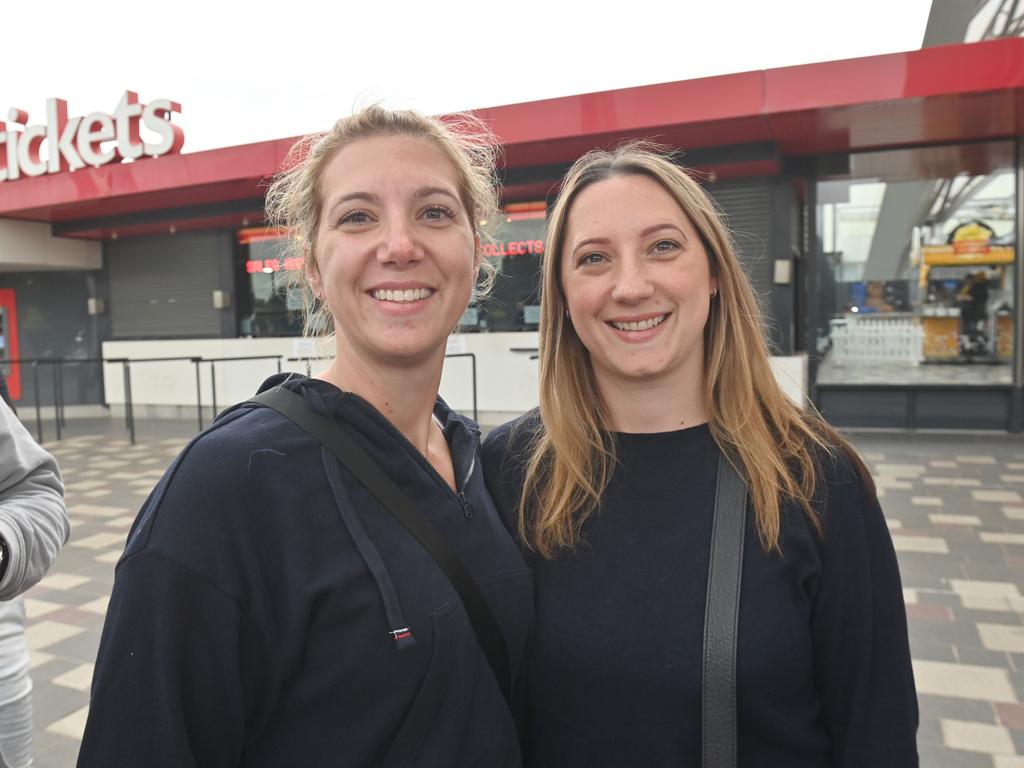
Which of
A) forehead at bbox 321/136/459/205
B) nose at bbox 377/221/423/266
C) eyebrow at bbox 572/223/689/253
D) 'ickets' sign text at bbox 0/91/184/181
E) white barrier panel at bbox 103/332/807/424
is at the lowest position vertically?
white barrier panel at bbox 103/332/807/424

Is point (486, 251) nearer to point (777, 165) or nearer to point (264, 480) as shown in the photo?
point (264, 480)

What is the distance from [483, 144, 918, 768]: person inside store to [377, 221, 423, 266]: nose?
1.33ft

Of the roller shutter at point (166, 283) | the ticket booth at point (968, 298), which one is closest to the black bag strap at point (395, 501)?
the ticket booth at point (968, 298)

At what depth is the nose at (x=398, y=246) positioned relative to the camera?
56.7 inches

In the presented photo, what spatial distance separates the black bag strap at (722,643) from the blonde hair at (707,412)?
0.07 metres

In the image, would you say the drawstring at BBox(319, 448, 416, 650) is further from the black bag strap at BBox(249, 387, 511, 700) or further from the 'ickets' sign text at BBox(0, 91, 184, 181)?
the 'ickets' sign text at BBox(0, 91, 184, 181)

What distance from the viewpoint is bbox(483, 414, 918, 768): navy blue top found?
4.65ft

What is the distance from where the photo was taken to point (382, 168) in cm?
147

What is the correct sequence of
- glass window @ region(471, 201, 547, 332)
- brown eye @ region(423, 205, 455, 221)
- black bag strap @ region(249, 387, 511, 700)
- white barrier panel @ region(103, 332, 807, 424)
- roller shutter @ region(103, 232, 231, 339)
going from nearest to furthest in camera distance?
black bag strap @ region(249, 387, 511, 700)
brown eye @ region(423, 205, 455, 221)
white barrier panel @ region(103, 332, 807, 424)
glass window @ region(471, 201, 547, 332)
roller shutter @ region(103, 232, 231, 339)

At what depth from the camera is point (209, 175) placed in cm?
1009

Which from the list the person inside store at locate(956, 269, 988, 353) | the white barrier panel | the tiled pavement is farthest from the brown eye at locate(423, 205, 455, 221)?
the person inside store at locate(956, 269, 988, 353)

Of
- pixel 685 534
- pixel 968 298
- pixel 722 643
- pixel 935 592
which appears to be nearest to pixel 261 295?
pixel 968 298

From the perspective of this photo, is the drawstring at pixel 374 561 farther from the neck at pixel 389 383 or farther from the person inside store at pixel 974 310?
the person inside store at pixel 974 310

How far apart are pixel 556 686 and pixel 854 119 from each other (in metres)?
7.95
